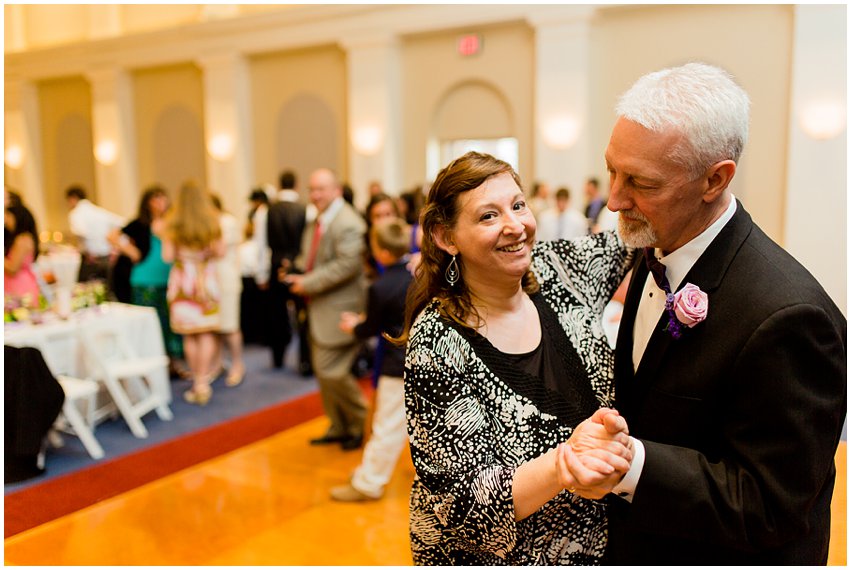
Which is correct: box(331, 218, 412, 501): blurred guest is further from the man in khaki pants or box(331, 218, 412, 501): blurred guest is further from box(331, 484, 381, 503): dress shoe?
the man in khaki pants

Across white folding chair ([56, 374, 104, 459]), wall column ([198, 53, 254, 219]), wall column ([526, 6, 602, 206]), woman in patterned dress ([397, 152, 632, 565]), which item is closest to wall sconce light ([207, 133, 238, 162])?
wall column ([198, 53, 254, 219])

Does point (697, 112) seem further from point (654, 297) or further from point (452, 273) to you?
point (452, 273)

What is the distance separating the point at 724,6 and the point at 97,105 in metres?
11.3

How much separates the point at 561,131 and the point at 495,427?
8182 mm

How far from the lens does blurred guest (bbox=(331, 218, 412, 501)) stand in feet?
12.5

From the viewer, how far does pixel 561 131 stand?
9258mm

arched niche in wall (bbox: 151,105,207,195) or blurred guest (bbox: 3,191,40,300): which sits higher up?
arched niche in wall (bbox: 151,105,207,195)

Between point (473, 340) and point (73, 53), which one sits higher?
point (73, 53)

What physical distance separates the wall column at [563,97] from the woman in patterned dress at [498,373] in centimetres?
762

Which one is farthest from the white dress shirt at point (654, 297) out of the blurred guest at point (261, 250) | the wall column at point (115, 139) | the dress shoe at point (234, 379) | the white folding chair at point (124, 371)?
the wall column at point (115, 139)

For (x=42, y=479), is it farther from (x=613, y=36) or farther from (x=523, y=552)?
A: (x=613, y=36)

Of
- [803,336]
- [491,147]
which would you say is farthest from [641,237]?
[491,147]

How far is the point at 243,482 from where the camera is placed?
416 centimetres

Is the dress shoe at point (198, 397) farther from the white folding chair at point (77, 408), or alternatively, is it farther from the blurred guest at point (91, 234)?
the blurred guest at point (91, 234)
